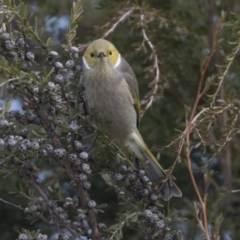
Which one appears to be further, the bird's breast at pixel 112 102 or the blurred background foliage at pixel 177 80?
the blurred background foliage at pixel 177 80

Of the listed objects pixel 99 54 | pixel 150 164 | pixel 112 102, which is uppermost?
pixel 99 54

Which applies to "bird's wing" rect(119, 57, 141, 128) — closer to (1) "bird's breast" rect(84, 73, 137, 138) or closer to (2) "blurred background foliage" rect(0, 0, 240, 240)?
(1) "bird's breast" rect(84, 73, 137, 138)

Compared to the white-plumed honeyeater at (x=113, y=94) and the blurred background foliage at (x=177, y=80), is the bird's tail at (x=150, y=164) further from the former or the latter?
the blurred background foliage at (x=177, y=80)

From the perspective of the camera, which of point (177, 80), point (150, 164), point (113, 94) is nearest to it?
point (150, 164)

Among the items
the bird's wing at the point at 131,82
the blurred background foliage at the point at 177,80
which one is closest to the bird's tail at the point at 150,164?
the bird's wing at the point at 131,82

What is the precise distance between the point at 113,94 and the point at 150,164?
322mm

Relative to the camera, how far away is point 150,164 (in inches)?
101

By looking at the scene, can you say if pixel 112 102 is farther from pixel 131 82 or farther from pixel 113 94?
pixel 131 82

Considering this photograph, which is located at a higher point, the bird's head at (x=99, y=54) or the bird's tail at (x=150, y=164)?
the bird's head at (x=99, y=54)

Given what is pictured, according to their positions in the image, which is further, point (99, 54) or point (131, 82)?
point (131, 82)

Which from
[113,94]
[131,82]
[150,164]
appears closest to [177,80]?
[131,82]

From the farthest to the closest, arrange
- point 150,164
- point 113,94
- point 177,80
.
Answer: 1. point 177,80
2. point 113,94
3. point 150,164

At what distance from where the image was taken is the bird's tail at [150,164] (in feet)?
7.65

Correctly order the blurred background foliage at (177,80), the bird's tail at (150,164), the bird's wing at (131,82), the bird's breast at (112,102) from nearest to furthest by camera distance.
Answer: the bird's tail at (150,164)
the bird's breast at (112,102)
the bird's wing at (131,82)
the blurred background foliage at (177,80)
